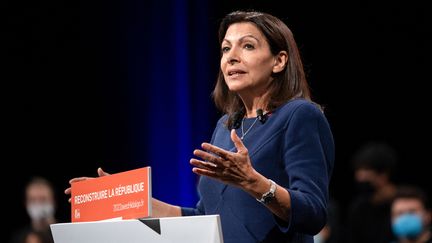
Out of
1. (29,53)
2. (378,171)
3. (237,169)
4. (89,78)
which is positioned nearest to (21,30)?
(29,53)

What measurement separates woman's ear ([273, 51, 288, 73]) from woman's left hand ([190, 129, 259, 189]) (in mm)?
469

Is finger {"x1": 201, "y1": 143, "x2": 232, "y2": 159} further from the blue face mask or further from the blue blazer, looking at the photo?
the blue face mask

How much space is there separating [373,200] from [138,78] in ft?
8.72

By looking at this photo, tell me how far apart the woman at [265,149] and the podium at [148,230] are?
0.11 metres

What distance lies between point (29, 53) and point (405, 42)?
305cm

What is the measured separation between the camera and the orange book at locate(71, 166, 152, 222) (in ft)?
5.93

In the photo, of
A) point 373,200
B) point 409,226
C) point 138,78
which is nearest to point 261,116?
point 409,226

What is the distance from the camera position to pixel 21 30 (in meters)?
6.37

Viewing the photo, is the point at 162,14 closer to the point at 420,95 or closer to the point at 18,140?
the point at 18,140

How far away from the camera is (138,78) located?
6.70m

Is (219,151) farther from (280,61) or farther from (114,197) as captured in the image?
(280,61)

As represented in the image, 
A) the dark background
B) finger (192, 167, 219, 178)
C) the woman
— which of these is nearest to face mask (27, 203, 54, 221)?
the dark background

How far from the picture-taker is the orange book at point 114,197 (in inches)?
71.1

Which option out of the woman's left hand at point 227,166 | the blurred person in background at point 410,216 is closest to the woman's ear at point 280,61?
the woman's left hand at point 227,166
